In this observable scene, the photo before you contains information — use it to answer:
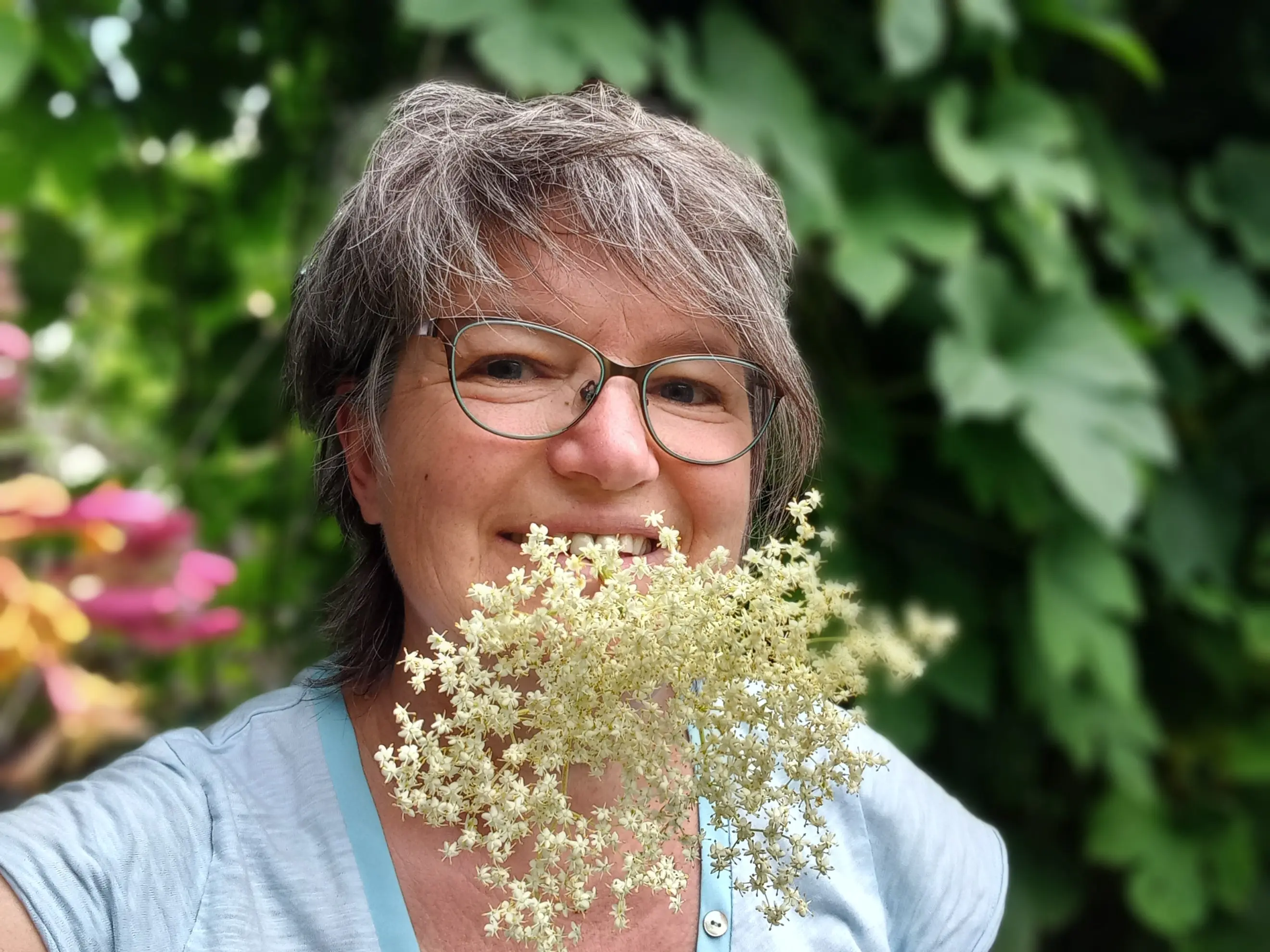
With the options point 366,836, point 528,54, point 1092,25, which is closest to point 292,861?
point 366,836

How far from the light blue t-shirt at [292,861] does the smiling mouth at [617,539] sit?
20cm

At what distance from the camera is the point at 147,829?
2.53ft

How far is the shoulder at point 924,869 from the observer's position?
89cm

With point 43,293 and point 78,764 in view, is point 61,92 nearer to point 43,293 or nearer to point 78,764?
point 43,293

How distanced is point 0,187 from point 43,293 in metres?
0.21

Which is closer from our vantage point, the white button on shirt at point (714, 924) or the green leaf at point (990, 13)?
the white button on shirt at point (714, 924)

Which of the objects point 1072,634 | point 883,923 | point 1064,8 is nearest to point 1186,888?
point 1072,634

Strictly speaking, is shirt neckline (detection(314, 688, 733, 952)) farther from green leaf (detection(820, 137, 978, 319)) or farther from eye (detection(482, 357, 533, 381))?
green leaf (detection(820, 137, 978, 319))

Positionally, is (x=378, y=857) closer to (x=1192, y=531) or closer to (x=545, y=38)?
(x=545, y=38)

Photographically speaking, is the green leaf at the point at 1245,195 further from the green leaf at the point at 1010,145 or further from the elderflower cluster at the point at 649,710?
the elderflower cluster at the point at 649,710

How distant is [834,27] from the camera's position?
1.60m

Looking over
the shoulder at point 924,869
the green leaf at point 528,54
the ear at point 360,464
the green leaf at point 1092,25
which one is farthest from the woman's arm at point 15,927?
the green leaf at point 1092,25

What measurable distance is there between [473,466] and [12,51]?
3.09 feet

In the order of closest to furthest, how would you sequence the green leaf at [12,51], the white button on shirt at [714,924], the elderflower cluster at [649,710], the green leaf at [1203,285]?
the elderflower cluster at [649,710], the white button on shirt at [714,924], the green leaf at [12,51], the green leaf at [1203,285]
